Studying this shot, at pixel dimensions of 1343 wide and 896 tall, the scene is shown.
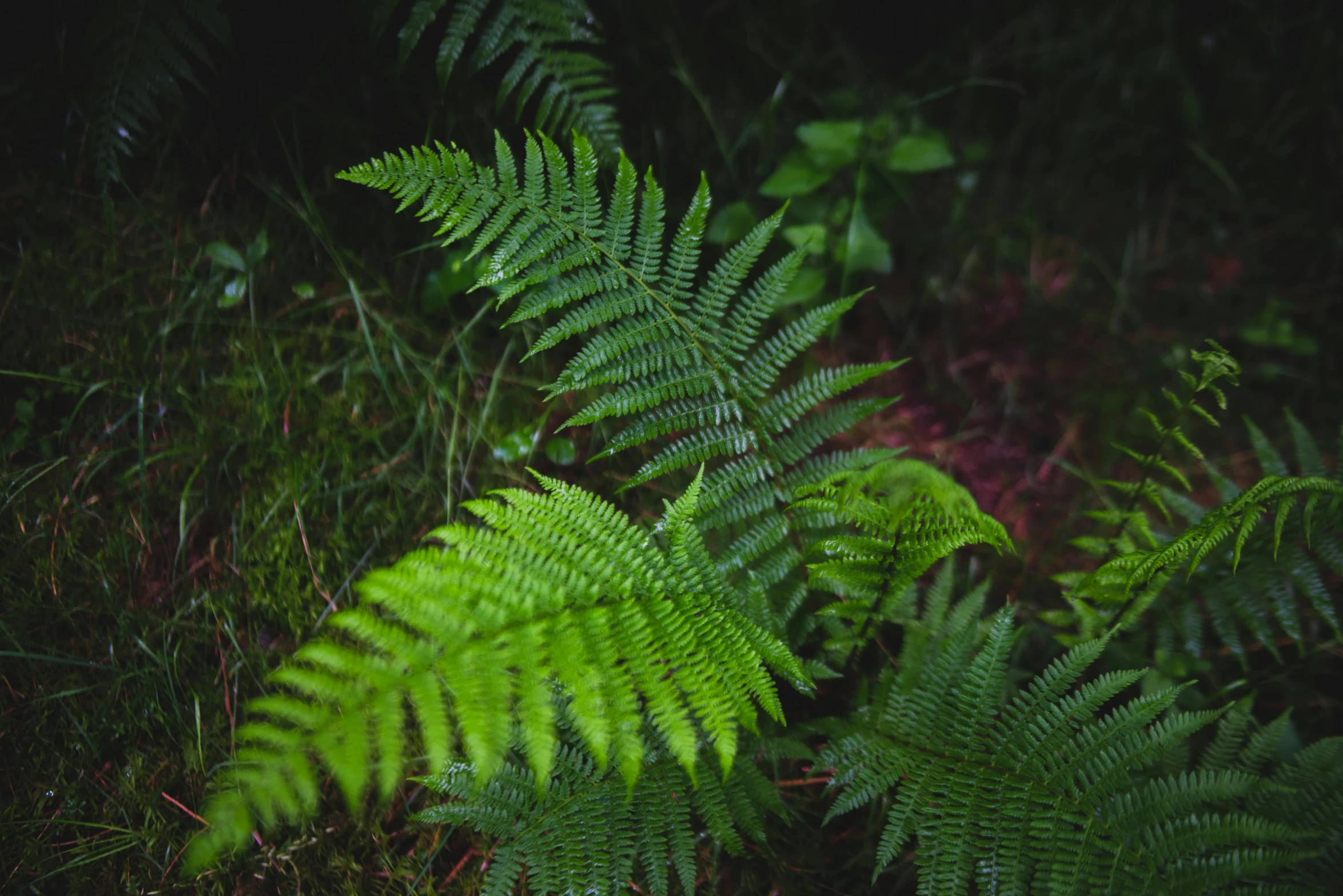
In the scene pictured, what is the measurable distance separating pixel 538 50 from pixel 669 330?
1117 millimetres

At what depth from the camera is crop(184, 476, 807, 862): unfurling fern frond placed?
3.84 ft

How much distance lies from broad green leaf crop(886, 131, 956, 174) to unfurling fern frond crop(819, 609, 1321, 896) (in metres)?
1.77

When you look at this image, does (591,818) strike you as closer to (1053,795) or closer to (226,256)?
(1053,795)

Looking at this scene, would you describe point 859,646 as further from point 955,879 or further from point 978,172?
point 978,172

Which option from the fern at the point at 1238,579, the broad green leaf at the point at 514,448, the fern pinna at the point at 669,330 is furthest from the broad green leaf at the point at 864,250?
the broad green leaf at the point at 514,448

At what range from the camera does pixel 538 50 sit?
7.30 feet

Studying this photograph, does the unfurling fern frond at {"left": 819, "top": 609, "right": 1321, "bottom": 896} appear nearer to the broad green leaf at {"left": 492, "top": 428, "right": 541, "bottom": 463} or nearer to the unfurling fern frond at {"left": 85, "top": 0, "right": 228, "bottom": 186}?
the broad green leaf at {"left": 492, "top": 428, "right": 541, "bottom": 463}

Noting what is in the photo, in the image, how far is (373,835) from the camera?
1.83 meters

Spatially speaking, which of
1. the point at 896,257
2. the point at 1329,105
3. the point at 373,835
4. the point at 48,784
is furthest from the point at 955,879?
the point at 1329,105

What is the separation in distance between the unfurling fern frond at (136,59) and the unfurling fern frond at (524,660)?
5.69 feet

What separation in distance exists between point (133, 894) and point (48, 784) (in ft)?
1.21

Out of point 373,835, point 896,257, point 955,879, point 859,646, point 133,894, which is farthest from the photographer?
point 896,257

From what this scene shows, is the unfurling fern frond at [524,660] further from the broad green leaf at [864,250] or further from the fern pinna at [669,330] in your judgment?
the broad green leaf at [864,250]

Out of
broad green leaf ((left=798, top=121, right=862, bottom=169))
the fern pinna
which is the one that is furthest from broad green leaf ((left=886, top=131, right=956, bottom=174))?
the fern pinna
